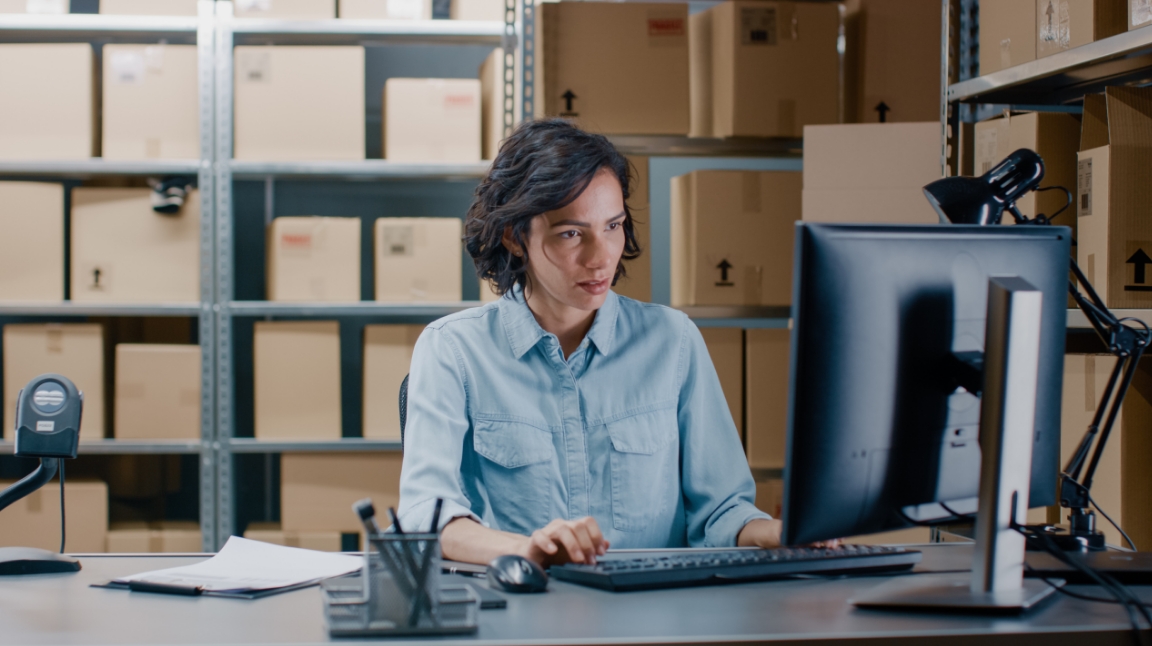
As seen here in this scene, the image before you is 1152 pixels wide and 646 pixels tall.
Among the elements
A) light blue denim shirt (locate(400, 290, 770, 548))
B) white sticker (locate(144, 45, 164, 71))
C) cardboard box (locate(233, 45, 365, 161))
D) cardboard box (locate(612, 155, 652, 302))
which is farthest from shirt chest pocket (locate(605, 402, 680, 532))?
white sticker (locate(144, 45, 164, 71))

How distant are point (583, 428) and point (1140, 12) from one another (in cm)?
109

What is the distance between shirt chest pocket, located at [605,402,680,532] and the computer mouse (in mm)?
400

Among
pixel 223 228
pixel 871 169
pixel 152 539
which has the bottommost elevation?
pixel 152 539

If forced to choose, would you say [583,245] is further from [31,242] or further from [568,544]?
[31,242]

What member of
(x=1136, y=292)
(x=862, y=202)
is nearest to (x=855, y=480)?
(x=1136, y=292)

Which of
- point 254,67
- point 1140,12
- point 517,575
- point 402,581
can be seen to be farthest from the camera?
point 254,67

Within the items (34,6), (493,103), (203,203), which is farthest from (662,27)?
(34,6)

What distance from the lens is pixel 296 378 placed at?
254cm

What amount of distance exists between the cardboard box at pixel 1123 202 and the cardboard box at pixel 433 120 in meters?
1.57

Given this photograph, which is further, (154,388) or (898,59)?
(154,388)

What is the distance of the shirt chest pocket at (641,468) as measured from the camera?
1.23 m

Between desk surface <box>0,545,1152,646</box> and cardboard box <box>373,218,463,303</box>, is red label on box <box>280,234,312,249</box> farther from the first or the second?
desk surface <box>0,545,1152,646</box>

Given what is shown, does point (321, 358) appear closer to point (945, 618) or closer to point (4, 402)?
point (4, 402)

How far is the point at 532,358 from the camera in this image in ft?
4.08
